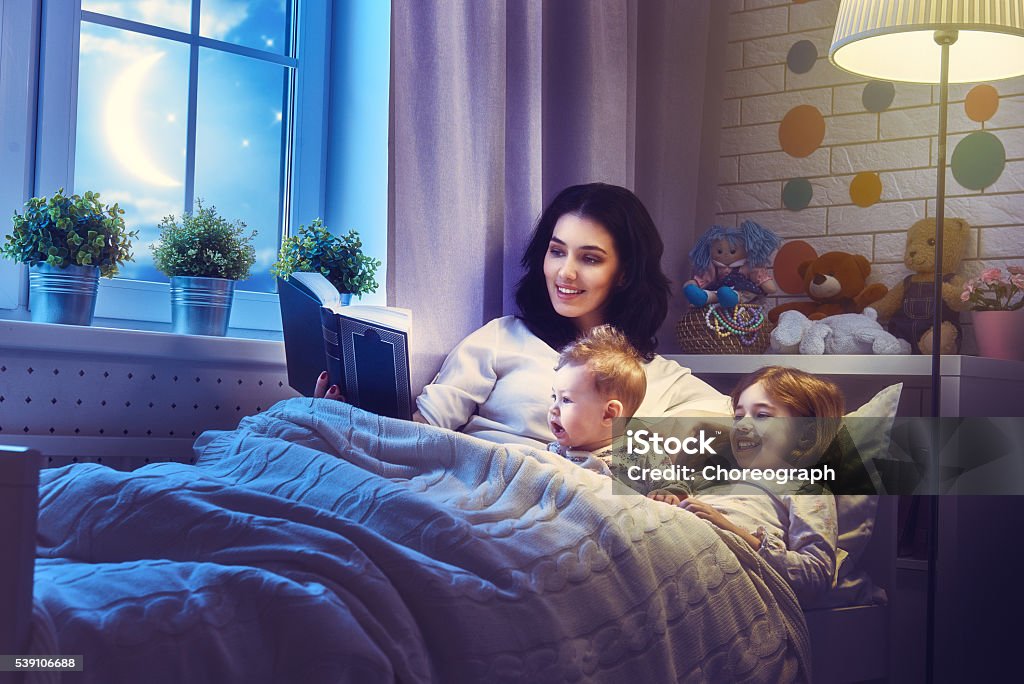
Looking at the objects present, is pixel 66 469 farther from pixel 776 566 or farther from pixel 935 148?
pixel 935 148

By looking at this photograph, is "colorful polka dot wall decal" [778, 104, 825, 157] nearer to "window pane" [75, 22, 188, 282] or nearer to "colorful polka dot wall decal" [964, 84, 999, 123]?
"colorful polka dot wall decal" [964, 84, 999, 123]

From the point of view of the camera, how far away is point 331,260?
6.33 feet

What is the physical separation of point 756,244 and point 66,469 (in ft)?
4.93

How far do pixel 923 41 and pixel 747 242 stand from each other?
0.54 m

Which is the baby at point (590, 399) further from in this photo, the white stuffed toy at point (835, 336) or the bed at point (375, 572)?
the white stuffed toy at point (835, 336)

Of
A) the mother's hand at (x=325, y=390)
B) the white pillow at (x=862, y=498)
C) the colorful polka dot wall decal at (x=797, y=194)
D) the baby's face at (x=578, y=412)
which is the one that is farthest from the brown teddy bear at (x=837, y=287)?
the mother's hand at (x=325, y=390)

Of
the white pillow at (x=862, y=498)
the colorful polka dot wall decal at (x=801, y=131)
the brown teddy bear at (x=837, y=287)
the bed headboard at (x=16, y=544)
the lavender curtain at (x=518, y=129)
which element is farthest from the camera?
the colorful polka dot wall decal at (x=801, y=131)

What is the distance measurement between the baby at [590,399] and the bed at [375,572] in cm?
21

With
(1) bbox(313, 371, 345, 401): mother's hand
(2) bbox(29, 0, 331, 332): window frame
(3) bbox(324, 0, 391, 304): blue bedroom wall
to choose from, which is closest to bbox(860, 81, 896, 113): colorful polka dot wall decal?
(3) bbox(324, 0, 391, 304): blue bedroom wall

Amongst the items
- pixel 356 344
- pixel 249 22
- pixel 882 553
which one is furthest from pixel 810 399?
pixel 249 22

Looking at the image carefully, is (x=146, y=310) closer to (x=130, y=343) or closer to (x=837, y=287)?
(x=130, y=343)

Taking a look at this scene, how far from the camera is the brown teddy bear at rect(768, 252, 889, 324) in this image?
2170 mm

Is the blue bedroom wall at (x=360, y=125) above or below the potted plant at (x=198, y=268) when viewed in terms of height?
above

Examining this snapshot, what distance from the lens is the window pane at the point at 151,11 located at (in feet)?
6.41
